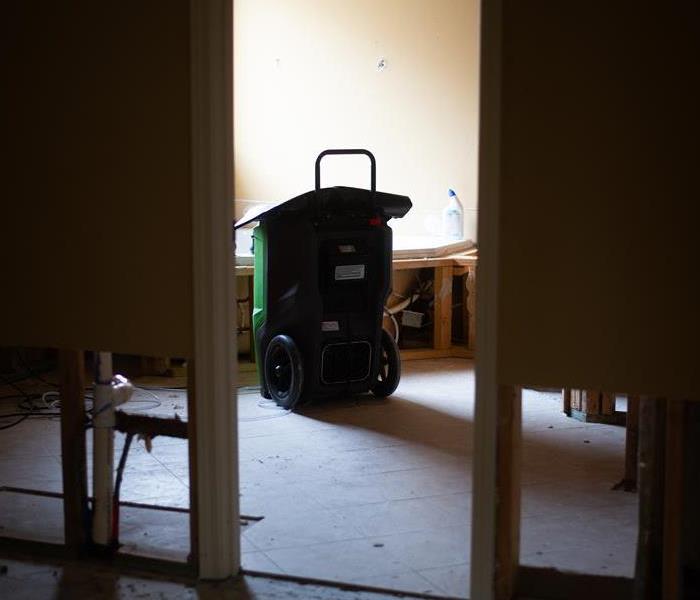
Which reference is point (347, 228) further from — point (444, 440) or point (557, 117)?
point (557, 117)

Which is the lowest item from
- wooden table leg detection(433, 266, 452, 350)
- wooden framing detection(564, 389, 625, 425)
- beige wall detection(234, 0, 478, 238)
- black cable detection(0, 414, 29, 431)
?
black cable detection(0, 414, 29, 431)

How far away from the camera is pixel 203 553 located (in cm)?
297

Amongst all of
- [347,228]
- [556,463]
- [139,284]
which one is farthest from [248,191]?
[139,284]

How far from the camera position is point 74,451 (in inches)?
124

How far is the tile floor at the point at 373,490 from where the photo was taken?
310 centimetres

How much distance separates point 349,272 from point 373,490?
4.57 feet

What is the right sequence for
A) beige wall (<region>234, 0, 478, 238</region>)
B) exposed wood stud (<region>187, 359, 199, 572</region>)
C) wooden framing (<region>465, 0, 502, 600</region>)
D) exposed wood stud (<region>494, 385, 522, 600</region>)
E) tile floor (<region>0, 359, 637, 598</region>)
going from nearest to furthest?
wooden framing (<region>465, 0, 502, 600</region>)
exposed wood stud (<region>494, 385, 522, 600</region>)
exposed wood stud (<region>187, 359, 199, 572</region>)
tile floor (<region>0, 359, 637, 598</region>)
beige wall (<region>234, 0, 478, 238</region>)

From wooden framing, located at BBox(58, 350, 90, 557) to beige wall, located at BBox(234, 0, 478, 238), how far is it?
3573 mm

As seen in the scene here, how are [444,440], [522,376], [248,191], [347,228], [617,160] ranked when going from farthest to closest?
[248,191], [347,228], [444,440], [522,376], [617,160]

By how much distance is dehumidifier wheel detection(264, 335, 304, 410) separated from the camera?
16.0ft

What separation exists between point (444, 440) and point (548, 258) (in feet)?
6.65

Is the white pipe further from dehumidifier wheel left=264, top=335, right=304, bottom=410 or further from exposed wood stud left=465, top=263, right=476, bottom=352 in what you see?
exposed wood stud left=465, top=263, right=476, bottom=352

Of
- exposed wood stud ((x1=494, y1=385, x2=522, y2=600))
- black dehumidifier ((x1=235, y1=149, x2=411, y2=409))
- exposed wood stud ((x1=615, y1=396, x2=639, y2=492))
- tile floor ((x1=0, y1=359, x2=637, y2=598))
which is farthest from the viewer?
black dehumidifier ((x1=235, y1=149, x2=411, y2=409))

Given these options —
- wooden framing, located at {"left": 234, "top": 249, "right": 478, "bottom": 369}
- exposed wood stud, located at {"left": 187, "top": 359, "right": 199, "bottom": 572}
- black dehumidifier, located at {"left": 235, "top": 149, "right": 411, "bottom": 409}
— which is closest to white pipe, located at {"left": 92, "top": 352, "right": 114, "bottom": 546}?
exposed wood stud, located at {"left": 187, "top": 359, "right": 199, "bottom": 572}
